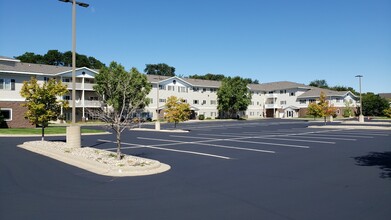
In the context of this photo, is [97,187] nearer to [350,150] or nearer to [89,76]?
[350,150]

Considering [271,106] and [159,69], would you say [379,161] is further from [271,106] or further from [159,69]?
[159,69]

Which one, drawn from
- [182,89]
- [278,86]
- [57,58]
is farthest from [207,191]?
[57,58]

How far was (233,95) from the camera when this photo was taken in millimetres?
66312

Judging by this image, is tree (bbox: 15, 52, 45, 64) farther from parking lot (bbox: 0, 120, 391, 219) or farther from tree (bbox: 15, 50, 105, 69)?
parking lot (bbox: 0, 120, 391, 219)

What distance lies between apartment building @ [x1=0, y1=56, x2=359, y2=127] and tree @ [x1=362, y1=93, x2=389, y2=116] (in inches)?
102

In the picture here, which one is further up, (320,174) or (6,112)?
(6,112)

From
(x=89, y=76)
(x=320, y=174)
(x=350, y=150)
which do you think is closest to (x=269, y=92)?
(x=89, y=76)

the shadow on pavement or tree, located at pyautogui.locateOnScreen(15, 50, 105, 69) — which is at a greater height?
tree, located at pyautogui.locateOnScreen(15, 50, 105, 69)

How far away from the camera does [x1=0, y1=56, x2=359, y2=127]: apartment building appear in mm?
33906

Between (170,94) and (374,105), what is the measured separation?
5359 centimetres

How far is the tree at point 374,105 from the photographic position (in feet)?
251

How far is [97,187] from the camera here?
805 cm

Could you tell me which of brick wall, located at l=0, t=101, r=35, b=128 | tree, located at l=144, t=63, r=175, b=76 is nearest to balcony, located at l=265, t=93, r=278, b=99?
tree, located at l=144, t=63, r=175, b=76

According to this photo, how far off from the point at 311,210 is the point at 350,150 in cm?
1141
